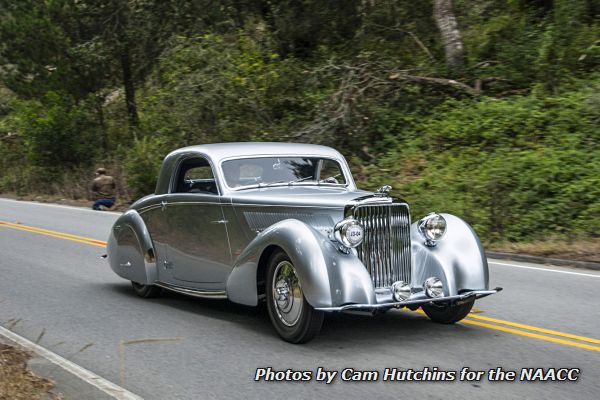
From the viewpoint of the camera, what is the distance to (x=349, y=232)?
21.0 ft

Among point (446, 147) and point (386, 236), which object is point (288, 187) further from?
point (446, 147)

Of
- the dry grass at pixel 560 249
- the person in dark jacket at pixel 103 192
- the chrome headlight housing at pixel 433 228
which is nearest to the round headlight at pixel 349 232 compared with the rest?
the chrome headlight housing at pixel 433 228

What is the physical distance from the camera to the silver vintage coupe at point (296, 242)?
641 centimetres

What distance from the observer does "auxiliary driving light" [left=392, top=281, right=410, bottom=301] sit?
6489mm

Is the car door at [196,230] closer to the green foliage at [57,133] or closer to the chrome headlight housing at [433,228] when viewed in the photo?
the chrome headlight housing at [433,228]

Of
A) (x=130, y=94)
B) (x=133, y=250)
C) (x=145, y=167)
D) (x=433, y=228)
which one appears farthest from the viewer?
(x=130, y=94)

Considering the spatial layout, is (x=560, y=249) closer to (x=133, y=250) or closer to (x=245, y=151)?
(x=245, y=151)

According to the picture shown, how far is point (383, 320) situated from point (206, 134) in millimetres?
16317

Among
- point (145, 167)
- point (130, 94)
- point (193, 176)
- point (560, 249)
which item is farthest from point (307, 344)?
point (130, 94)

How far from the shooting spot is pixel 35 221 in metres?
20.1

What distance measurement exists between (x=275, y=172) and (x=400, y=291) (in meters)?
2.13

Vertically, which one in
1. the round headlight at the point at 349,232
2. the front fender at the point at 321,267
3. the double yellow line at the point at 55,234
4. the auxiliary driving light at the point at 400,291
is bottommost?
the double yellow line at the point at 55,234

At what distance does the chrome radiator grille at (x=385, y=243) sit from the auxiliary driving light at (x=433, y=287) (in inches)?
8.0

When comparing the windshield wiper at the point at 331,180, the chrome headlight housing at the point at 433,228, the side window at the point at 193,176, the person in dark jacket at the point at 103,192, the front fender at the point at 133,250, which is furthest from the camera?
the person in dark jacket at the point at 103,192
